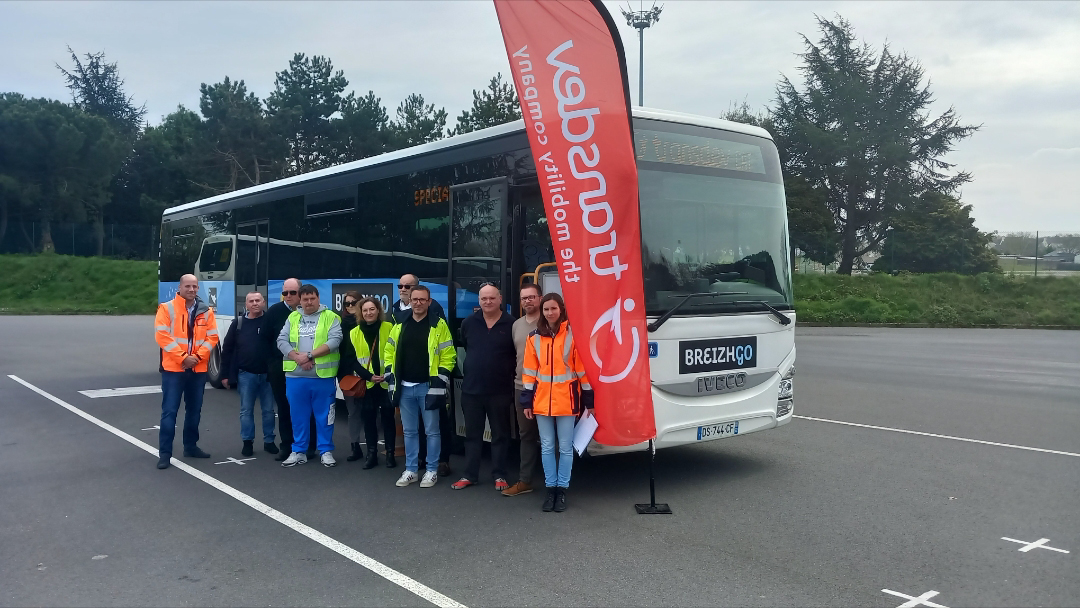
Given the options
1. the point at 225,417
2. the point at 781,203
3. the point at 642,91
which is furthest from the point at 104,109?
the point at 781,203

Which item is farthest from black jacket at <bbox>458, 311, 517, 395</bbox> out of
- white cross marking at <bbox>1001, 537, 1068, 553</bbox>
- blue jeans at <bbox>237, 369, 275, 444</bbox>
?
white cross marking at <bbox>1001, 537, 1068, 553</bbox>

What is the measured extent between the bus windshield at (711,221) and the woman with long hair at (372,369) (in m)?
2.67

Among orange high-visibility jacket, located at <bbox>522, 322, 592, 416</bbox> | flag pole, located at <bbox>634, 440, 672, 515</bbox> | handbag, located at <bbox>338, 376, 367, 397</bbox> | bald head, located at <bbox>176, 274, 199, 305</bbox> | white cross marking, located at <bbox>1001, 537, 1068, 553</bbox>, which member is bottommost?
white cross marking, located at <bbox>1001, 537, 1068, 553</bbox>

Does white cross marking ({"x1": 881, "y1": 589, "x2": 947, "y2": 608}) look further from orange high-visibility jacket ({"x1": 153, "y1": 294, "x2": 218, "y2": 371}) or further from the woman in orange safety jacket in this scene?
orange high-visibility jacket ({"x1": 153, "y1": 294, "x2": 218, "y2": 371})

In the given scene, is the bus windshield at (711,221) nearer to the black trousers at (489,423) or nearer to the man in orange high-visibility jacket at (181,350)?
the black trousers at (489,423)

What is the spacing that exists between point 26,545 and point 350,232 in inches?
202

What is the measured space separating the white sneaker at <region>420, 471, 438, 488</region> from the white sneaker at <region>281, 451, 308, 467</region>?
1.58 metres

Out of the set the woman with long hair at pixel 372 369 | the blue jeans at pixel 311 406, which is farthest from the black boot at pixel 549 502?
the blue jeans at pixel 311 406

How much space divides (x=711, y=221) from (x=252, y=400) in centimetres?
491

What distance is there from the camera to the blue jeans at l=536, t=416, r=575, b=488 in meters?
6.46

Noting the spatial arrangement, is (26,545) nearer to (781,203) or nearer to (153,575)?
(153,575)

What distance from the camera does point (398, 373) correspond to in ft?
23.9

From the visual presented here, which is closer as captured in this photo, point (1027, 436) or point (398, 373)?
point (398, 373)

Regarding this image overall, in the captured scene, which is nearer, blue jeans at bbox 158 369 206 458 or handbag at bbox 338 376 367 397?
handbag at bbox 338 376 367 397
